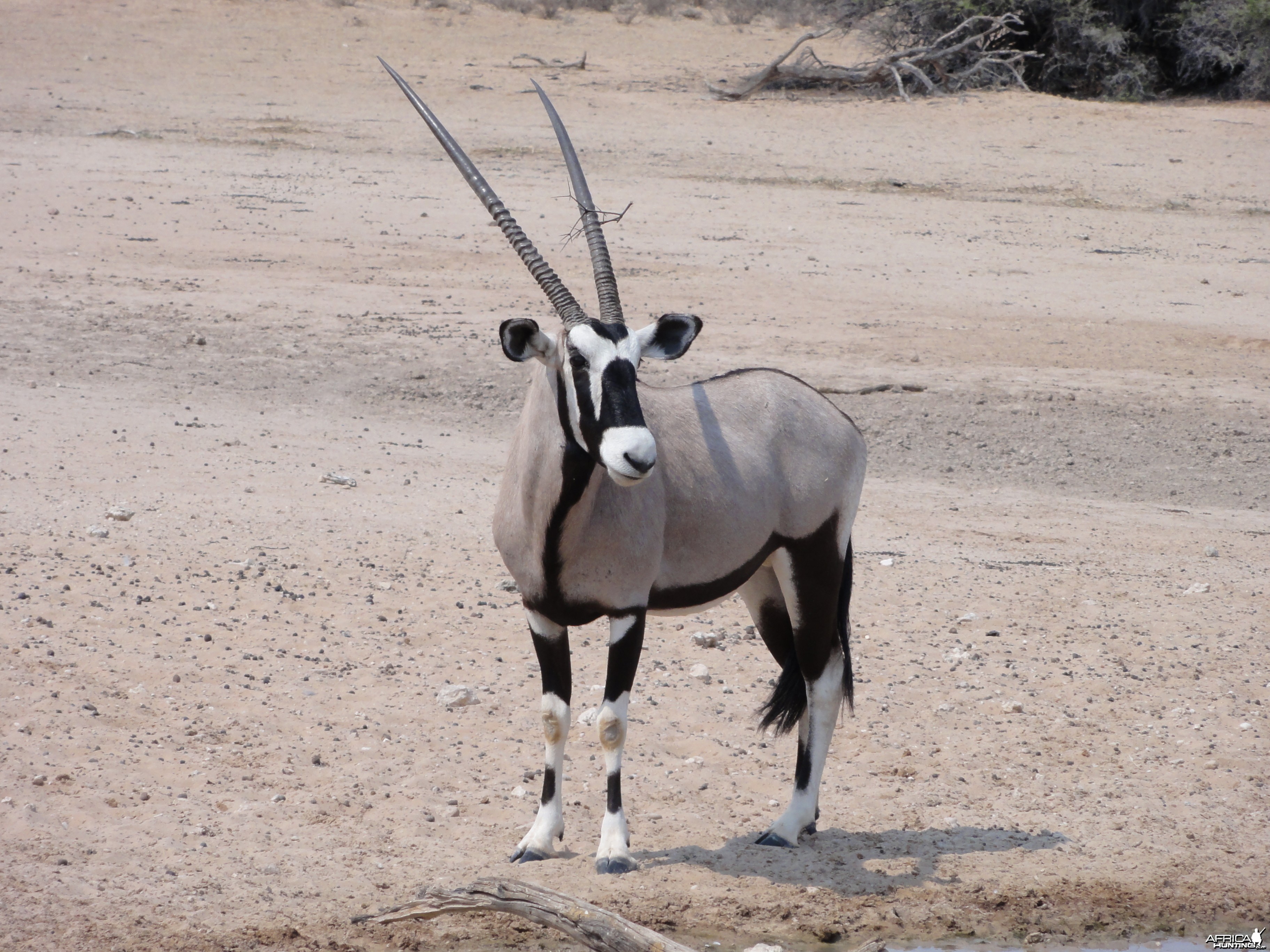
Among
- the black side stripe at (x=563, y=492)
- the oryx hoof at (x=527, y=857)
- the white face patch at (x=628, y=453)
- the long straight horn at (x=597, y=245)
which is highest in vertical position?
the long straight horn at (x=597, y=245)

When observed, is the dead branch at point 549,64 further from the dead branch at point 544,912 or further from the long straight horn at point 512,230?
the dead branch at point 544,912

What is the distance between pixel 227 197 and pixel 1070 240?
9.06 metres

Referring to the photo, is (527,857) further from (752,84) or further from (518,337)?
(752,84)

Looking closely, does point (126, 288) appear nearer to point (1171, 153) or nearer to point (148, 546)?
point (148, 546)

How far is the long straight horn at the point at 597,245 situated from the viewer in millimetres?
4410

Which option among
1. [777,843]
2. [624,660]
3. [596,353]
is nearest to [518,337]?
[596,353]

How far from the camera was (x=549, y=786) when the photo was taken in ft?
16.0

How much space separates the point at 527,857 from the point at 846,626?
147cm

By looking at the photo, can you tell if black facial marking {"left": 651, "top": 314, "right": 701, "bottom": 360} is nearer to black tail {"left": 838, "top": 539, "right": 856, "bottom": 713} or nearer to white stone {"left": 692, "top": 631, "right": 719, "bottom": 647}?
black tail {"left": 838, "top": 539, "right": 856, "bottom": 713}

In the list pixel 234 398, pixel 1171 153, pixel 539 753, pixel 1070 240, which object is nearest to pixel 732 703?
pixel 539 753

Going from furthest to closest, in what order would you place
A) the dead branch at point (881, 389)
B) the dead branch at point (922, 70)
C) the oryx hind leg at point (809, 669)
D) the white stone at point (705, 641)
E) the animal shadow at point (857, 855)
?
1. the dead branch at point (922, 70)
2. the dead branch at point (881, 389)
3. the white stone at point (705, 641)
4. the oryx hind leg at point (809, 669)
5. the animal shadow at point (857, 855)

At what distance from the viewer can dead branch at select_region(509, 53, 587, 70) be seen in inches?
931

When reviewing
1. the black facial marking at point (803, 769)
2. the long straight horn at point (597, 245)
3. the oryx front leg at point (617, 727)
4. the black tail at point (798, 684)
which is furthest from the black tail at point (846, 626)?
the long straight horn at point (597, 245)

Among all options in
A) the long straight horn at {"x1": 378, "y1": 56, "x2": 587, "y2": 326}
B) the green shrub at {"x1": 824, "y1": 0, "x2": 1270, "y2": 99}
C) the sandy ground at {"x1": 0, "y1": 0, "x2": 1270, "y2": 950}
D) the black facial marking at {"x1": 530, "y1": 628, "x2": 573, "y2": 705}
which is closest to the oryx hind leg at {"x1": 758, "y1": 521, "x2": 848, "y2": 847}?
the sandy ground at {"x1": 0, "y1": 0, "x2": 1270, "y2": 950}
